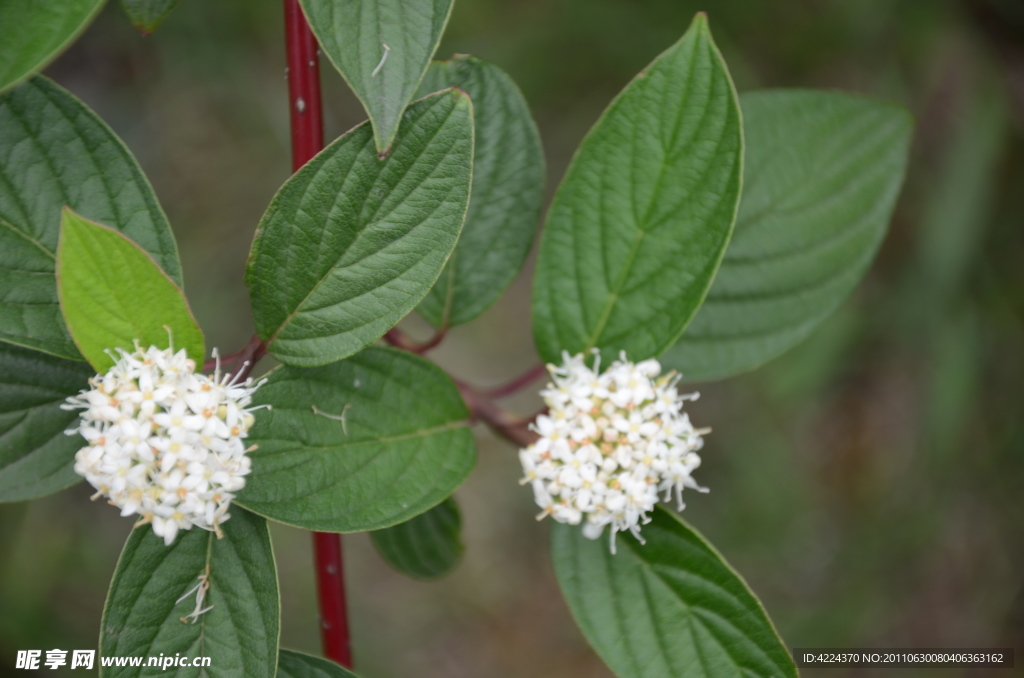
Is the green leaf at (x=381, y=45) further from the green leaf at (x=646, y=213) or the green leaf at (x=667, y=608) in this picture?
the green leaf at (x=667, y=608)

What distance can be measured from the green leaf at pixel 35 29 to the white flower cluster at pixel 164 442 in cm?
24

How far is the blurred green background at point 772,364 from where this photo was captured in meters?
2.02

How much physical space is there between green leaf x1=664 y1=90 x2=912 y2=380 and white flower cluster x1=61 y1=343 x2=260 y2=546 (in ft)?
1.89

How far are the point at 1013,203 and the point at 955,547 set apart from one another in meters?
1.00

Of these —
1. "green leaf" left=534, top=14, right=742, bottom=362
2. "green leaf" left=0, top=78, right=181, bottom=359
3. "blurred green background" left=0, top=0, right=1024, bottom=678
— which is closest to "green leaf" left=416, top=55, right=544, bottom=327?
"green leaf" left=534, top=14, right=742, bottom=362

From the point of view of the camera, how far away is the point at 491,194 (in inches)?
35.4

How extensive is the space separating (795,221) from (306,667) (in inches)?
32.6

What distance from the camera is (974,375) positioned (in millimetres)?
2049

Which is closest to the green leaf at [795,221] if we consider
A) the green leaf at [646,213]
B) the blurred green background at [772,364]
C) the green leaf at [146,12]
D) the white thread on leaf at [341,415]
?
the green leaf at [646,213]

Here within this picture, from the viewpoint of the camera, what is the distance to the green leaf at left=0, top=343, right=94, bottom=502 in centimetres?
74

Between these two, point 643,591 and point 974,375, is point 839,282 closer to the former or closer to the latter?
point 643,591

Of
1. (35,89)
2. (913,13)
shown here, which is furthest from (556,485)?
(913,13)

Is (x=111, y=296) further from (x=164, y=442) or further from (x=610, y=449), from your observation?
(x=610, y=449)

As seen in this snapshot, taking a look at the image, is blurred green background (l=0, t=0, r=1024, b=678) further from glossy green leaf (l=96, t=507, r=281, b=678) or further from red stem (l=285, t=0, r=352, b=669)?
glossy green leaf (l=96, t=507, r=281, b=678)
